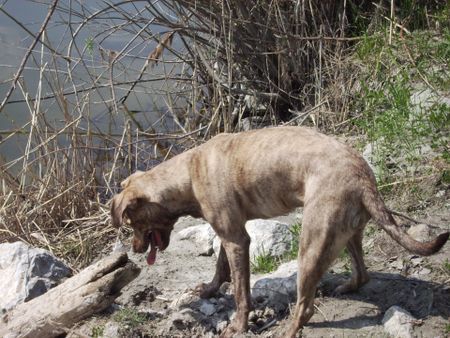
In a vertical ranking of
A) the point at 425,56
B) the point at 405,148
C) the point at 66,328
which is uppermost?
the point at 425,56

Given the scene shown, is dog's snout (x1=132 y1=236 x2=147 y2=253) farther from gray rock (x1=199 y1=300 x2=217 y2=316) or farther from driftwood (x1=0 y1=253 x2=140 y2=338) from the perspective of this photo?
gray rock (x1=199 y1=300 x2=217 y2=316)

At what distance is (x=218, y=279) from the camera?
6.02 m

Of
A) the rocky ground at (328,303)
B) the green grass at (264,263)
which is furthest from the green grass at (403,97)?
the green grass at (264,263)

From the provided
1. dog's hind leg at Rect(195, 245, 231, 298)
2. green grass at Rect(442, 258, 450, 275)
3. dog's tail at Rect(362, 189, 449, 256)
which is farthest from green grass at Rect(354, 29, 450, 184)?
dog's tail at Rect(362, 189, 449, 256)

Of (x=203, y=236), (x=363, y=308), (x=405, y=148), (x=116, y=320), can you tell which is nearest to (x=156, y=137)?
(x=203, y=236)

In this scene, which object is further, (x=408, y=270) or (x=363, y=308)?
(x=408, y=270)

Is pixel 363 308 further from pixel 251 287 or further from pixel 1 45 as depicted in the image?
pixel 1 45

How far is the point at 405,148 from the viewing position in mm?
7180

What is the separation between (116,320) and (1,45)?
297 inches

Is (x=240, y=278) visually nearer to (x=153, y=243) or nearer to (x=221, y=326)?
(x=221, y=326)

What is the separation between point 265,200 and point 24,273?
227cm

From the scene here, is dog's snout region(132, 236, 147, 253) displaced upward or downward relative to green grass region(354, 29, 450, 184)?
downward

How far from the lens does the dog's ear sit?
582cm

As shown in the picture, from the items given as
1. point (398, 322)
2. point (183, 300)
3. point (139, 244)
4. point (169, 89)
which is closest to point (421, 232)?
point (398, 322)
